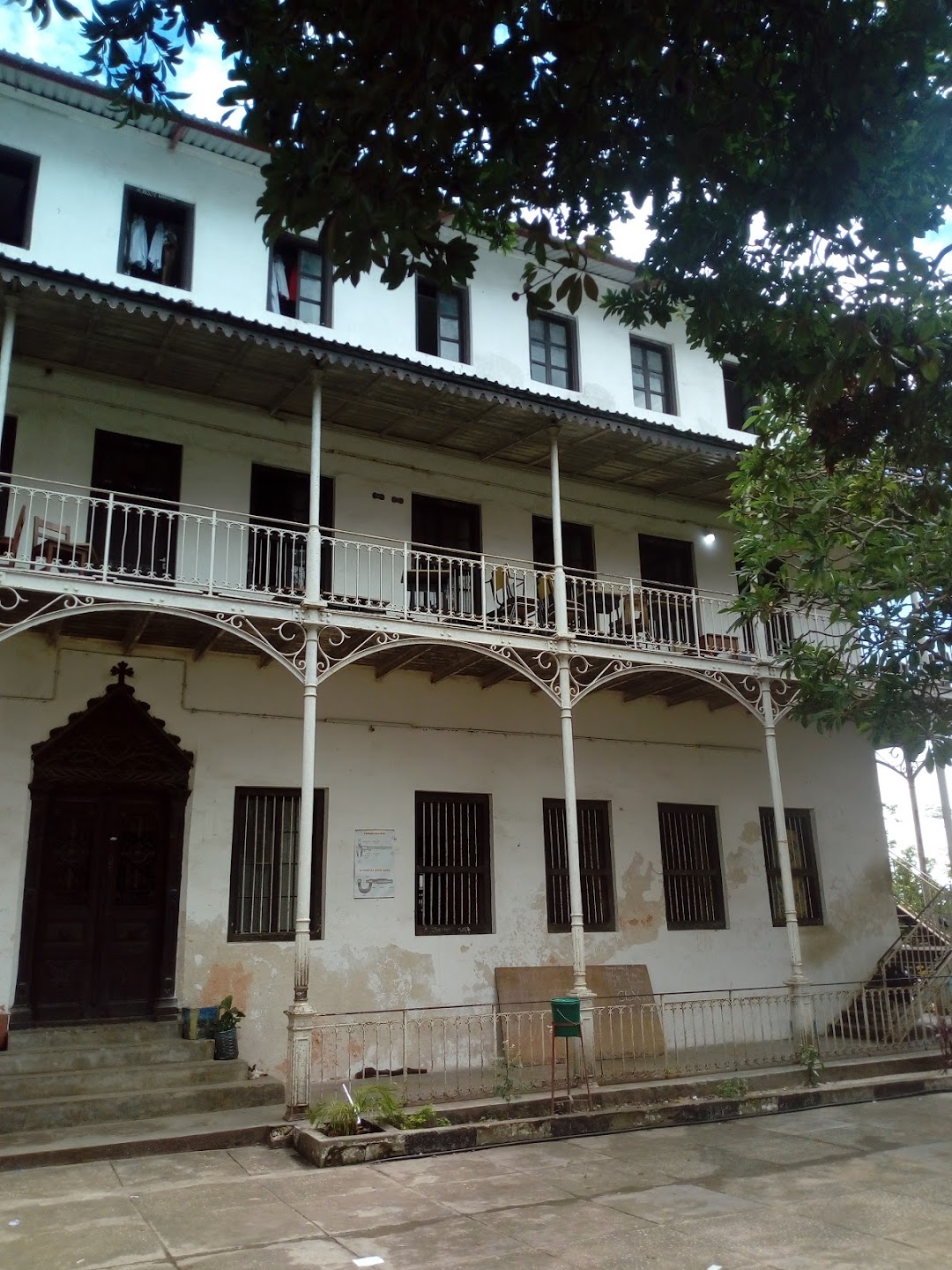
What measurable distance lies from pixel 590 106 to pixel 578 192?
2.05 feet

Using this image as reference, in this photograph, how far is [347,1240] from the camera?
617 cm

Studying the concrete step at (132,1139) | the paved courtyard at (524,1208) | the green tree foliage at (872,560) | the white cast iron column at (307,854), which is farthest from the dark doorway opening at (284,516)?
the paved courtyard at (524,1208)

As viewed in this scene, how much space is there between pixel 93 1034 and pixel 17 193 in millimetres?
10384

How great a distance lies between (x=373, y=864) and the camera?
12.5 m

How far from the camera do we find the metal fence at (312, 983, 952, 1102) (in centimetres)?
1086

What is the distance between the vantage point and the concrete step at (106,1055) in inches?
382

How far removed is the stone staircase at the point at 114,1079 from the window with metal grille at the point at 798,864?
8546mm

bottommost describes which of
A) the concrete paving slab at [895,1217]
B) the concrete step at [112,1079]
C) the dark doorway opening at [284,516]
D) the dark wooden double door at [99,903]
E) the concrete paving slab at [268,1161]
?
the concrete paving slab at [895,1217]

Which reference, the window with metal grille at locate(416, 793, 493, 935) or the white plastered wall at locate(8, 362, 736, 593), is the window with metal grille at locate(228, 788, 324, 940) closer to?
the window with metal grille at locate(416, 793, 493, 935)

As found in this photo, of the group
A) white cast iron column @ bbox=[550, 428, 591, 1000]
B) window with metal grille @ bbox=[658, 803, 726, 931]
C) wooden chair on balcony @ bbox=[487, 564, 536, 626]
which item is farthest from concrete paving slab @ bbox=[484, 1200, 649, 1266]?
window with metal grille @ bbox=[658, 803, 726, 931]

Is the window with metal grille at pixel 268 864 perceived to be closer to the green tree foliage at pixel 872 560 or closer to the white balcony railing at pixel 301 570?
the white balcony railing at pixel 301 570

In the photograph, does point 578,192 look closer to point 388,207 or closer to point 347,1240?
point 388,207

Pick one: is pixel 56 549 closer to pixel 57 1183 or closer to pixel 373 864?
pixel 373 864

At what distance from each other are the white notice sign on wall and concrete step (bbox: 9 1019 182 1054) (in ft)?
8.70
